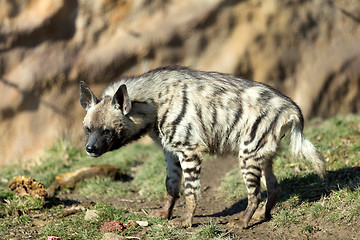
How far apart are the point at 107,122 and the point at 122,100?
0.25 meters

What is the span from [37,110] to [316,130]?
446 centimetres

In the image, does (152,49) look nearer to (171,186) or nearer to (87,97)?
(87,97)

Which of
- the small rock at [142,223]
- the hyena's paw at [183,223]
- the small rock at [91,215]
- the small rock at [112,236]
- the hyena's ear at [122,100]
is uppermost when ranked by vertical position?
the hyena's ear at [122,100]

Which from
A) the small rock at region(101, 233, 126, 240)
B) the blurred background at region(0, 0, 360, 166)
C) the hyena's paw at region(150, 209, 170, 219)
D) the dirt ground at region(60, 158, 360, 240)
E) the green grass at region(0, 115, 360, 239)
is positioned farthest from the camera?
the blurred background at region(0, 0, 360, 166)

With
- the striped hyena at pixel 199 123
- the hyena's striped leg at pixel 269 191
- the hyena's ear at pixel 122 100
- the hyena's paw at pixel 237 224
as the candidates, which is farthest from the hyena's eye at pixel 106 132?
the hyena's striped leg at pixel 269 191

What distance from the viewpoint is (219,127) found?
4.38 metres

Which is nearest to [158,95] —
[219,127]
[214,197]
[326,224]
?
[219,127]

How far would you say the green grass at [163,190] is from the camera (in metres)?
4.05

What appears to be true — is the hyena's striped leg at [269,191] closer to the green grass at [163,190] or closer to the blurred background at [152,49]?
the green grass at [163,190]

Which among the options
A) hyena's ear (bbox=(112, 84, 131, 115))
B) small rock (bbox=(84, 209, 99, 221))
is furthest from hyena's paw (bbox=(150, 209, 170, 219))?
hyena's ear (bbox=(112, 84, 131, 115))

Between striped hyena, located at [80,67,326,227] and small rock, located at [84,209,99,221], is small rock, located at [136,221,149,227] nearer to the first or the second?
striped hyena, located at [80,67,326,227]

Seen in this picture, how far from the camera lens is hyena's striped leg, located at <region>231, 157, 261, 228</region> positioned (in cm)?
421

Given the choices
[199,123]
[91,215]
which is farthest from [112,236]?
[199,123]

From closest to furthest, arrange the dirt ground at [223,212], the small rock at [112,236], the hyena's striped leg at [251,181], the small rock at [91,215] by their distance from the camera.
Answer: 1. the small rock at [112,236]
2. the dirt ground at [223,212]
3. the hyena's striped leg at [251,181]
4. the small rock at [91,215]
